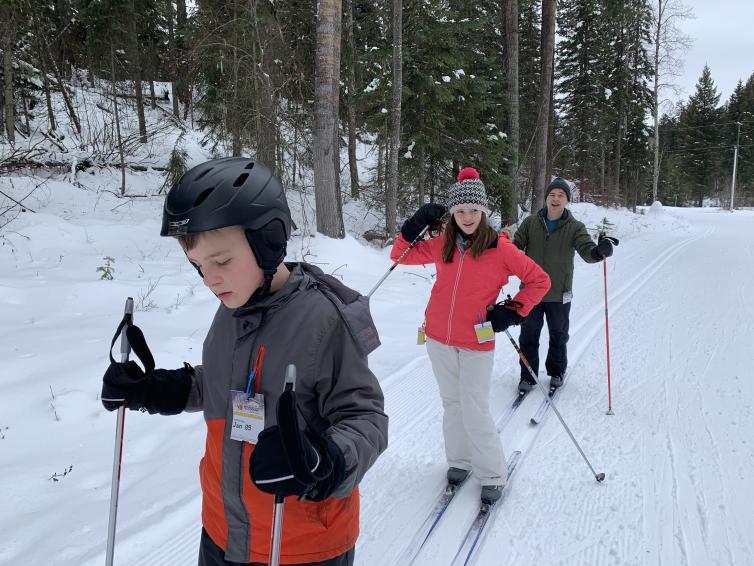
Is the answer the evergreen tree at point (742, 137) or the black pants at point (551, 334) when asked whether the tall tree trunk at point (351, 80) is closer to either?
the black pants at point (551, 334)

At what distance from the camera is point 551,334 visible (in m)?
5.25

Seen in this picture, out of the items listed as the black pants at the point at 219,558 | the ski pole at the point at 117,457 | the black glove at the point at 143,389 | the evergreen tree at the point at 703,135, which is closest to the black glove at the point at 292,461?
the black pants at the point at 219,558

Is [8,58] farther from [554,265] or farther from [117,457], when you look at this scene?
[117,457]

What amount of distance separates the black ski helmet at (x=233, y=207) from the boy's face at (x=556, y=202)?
4.22 metres

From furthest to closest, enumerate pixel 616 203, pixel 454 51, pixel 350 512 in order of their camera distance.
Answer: pixel 616 203 < pixel 454 51 < pixel 350 512

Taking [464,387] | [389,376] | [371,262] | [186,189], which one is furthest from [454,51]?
[186,189]

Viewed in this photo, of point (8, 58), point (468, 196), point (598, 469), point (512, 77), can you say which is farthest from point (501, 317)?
point (8, 58)

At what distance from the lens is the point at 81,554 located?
2574mm

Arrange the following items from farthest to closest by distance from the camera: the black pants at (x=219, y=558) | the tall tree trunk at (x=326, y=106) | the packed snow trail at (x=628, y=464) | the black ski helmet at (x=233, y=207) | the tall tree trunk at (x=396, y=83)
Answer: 1. the tall tree trunk at (x=396, y=83)
2. the tall tree trunk at (x=326, y=106)
3. the packed snow trail at (x=628, y=464)
4. the black pants at (x=219, y=558)
5. the black ski helmet at (x=233, y=207)

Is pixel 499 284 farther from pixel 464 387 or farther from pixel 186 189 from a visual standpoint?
pixel 186 189

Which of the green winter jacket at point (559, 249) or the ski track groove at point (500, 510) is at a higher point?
the green winter jacket at point (559, 249)

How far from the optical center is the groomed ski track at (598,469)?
2857 mm

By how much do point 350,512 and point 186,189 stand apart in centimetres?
113

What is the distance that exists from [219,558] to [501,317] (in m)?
2.25
